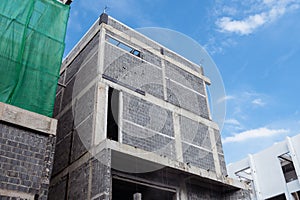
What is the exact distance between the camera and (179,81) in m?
17.9

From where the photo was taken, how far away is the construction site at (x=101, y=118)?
9.56 meters

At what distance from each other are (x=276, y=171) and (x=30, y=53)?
22.4 meters

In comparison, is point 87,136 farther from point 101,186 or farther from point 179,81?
point 179,81

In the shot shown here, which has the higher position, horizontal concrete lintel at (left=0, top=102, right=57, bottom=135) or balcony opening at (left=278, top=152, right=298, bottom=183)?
balcony opening at (left=278, top=152, right=298, bottom=183)

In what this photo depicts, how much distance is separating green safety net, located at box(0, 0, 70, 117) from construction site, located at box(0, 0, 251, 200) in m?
0.03

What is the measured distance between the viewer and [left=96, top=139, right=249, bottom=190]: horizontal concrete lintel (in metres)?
11.5

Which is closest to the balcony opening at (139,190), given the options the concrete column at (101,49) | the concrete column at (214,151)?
the concrete column at (214,151)

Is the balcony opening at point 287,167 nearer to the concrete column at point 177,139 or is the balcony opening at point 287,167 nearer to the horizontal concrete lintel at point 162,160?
the horizontal concrete lintel at point 162,160

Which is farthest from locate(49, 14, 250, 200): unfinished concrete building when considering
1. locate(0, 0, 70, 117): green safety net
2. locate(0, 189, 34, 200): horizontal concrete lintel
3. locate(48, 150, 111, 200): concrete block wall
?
locate(0, 189, 34, 200): horizontal concrete lintel

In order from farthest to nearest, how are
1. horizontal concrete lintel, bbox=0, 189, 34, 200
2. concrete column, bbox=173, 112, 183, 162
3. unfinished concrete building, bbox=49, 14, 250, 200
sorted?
concrete column, bbox=173, 112, 183, 162, unfinished concrete building, bbox=49, 14, 250, 200, horizontal concrete lintel, bbox=0, 189, 34, 200

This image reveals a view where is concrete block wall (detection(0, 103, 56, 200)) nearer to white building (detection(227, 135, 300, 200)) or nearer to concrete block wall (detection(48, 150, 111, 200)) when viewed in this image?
concrete block wall (detection(48, 150, 111, 200))

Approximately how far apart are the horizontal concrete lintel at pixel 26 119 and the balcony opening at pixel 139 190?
12.3ft

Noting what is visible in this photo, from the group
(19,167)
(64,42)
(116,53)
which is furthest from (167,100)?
(19,167)

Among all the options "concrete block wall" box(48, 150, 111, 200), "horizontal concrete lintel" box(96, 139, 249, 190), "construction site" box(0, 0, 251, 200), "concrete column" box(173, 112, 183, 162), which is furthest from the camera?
"concrete column" box(173, 112, 183, 162)
